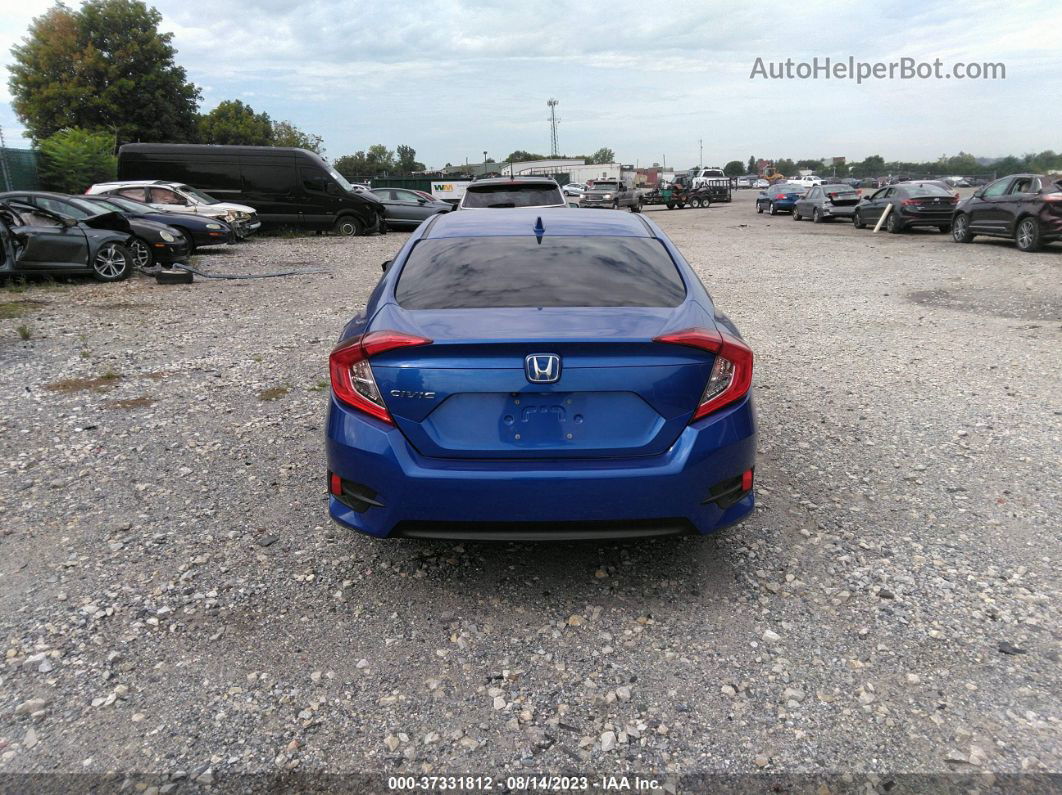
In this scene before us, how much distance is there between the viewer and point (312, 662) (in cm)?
287

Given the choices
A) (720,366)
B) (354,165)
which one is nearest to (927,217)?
(720,366)

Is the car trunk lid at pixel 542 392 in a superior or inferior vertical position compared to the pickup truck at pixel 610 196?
inferior

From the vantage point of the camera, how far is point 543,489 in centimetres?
290

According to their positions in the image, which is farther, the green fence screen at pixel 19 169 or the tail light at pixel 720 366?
the green fence screen at pixel 19 169

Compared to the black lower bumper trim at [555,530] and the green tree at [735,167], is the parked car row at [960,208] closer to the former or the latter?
the black lower bumper trim at [555,530]

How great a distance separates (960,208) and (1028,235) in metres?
2.66

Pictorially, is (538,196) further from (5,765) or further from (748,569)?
(5,765)

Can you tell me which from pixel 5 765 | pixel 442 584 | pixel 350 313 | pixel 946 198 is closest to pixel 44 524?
pixel 5 765

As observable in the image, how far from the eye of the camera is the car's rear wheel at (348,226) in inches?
884

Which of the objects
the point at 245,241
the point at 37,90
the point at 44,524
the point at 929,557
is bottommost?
the point at 929,557

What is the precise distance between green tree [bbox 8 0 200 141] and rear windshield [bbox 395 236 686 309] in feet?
161

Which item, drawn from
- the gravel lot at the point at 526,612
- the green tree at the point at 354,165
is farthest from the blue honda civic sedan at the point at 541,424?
the green tree at the point at 354,165

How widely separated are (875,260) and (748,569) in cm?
1412

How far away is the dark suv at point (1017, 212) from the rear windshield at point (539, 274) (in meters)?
15.3
